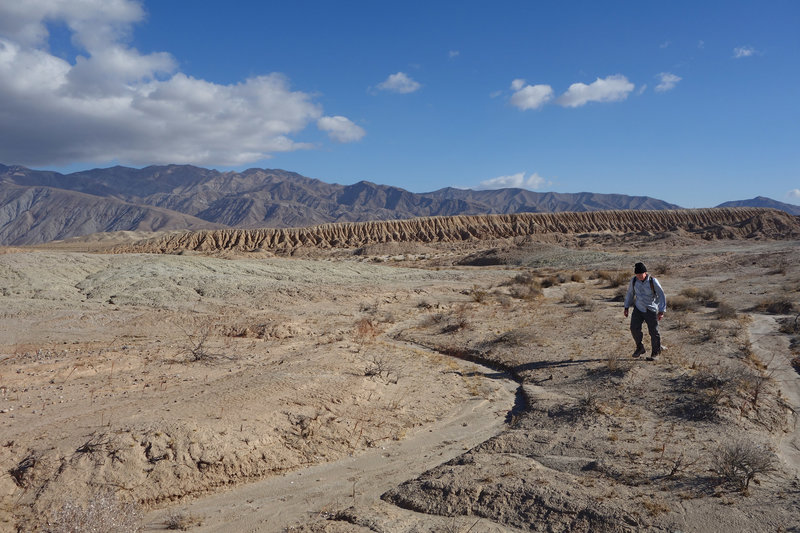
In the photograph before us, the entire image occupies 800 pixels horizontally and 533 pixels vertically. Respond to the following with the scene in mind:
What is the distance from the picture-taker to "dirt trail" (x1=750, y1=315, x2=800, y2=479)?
630 centimetres

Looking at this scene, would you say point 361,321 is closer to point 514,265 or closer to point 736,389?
point 736,389

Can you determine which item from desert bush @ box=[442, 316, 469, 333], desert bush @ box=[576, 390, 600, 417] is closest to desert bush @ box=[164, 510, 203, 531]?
desert bush @ box=[576, 390, 600, 417]

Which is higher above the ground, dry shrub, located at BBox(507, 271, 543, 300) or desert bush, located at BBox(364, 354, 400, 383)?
dry shrub, located at BBox(507, 271, 543, 300)

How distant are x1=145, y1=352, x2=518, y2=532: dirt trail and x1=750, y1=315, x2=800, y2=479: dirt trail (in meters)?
3.73

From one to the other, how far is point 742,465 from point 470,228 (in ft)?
269

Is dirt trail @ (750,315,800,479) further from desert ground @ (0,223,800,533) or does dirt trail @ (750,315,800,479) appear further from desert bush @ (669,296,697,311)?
desert bush @ (669,296,697,311)

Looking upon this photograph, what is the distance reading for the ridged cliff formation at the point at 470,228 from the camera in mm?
74938

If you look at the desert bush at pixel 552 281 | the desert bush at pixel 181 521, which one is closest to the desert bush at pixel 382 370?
the desert bush at pixel 181 521

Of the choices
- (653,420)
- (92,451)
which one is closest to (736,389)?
(653,420)

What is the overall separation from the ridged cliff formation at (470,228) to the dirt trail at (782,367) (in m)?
62.3

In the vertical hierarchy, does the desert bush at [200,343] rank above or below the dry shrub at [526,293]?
below

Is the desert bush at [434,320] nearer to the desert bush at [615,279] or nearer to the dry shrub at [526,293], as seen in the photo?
the dry shrub at [526,293]

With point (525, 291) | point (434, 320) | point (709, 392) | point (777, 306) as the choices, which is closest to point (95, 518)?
point (709, 392)

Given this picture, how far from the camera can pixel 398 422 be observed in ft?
26.6
